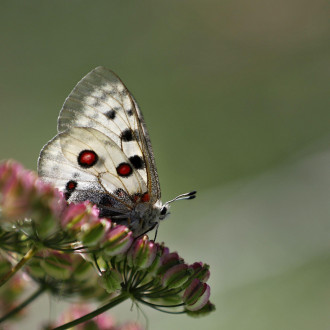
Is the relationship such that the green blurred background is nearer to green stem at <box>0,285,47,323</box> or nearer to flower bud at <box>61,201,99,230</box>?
green stem at <box>0,285,47,323</box>

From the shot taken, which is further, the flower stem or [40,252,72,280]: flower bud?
[40,252,72,280]: flower bud

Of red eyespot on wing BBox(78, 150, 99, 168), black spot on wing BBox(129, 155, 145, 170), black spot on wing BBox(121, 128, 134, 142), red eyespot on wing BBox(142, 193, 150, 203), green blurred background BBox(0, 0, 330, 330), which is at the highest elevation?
green blurred background BBox(0, 0, 330, 330)

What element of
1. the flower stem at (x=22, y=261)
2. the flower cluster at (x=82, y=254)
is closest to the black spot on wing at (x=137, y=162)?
the flower cluster at (x=82, y=254)

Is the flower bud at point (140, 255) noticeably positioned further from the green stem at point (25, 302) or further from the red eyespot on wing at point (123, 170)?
the red eyespot on wing at point (123, 170)

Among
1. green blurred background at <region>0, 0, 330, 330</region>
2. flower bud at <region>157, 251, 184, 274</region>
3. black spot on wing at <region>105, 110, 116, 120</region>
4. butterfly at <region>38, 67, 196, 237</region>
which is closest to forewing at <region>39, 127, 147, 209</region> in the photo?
butterfly at <region>38, 67, 196, 237</region>

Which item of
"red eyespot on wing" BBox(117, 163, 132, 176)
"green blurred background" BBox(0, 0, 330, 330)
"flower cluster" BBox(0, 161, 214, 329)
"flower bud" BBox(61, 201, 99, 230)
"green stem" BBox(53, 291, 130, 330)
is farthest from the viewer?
"green blurred background" BBox(0, 0, 330, 330)

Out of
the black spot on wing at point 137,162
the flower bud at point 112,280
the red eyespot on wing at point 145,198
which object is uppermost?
the black spot on wing at point 137,162

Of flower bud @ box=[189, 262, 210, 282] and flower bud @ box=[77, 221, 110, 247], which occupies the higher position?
flower bud @ box=[189, 262, 210, 282]

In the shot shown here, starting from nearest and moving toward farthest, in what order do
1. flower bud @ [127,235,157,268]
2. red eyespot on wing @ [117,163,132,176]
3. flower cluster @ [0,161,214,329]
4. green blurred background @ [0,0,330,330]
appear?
flower cluster @ [0,161,214,329], flower bud @ [127,235,157,268], red eyespot on wing @ [117,163,132,176], green blurred background @ [0,0,330,330]

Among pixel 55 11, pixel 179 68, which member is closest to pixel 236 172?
pixel 179 68
